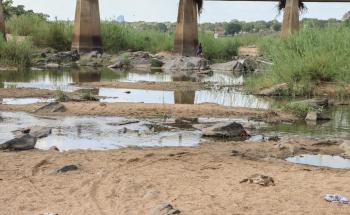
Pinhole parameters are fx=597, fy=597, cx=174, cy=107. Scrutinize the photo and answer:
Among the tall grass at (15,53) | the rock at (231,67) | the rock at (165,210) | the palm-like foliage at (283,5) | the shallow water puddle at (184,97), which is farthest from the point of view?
the palm-like foliage at (283,5)

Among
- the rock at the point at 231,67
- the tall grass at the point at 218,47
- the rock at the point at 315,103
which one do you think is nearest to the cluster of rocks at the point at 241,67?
the rock at the point at 231,67

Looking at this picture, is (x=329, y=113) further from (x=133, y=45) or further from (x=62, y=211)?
(x=133, y=45)

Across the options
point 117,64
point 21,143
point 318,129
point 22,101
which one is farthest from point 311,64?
point 117,64

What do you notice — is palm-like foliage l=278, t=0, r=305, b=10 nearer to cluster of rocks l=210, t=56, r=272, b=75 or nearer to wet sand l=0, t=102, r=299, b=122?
cluster of rocks l=210, t=56, r=272, b=75

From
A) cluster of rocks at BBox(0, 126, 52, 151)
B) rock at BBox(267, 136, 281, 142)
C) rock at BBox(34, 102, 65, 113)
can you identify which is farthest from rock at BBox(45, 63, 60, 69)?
rock at BBox(267, 136, 281, 142)

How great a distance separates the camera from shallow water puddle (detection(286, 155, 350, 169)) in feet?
26.5

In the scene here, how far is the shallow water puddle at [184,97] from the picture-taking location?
15.5 m

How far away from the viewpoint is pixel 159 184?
649 centimetres

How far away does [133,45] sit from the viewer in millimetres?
43219

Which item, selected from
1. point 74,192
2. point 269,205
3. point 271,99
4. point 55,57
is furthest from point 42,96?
point 55,57

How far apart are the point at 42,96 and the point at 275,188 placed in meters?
10.6

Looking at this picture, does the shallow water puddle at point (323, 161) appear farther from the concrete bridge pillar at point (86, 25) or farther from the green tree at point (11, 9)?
the green tree at point (11, 9)

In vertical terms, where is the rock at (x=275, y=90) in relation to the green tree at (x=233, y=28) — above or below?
below

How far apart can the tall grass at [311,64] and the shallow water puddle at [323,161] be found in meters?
9.06
